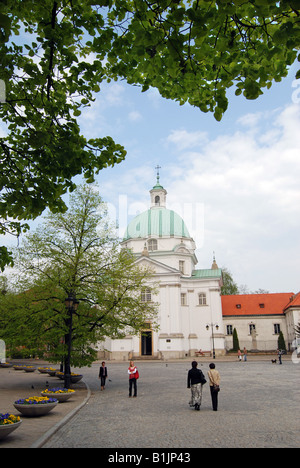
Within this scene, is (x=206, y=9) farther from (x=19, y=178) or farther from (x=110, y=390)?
(x=110, y=390)

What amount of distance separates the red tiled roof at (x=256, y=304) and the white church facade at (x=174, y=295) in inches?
301

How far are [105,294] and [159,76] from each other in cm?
1399

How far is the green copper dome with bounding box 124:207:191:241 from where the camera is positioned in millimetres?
56625

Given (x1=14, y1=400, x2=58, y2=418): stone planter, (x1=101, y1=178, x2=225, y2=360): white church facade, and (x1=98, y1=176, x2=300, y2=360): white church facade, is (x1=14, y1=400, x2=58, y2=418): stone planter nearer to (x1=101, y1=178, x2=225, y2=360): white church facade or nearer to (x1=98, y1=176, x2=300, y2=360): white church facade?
(x1=98, y1=176, x2=300, y2=360): white church facade

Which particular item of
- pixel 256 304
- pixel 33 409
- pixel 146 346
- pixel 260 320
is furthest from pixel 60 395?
pixel 256 304

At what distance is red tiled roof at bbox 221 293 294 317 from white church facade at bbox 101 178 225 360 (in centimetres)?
765

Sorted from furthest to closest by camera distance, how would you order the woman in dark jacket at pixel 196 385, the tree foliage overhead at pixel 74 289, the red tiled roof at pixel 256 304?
the red tiled roof at pixel 256 304, the tree foliage overhead at pixel 74 289, the woman in dark jacket at pixel 196 385

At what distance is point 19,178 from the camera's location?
339 inches

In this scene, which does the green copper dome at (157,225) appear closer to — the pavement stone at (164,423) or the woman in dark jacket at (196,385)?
the pavement stone at (164,423)

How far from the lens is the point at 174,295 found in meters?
51.1

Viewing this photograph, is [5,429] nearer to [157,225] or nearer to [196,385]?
[196,385]

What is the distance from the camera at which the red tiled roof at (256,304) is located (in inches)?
2299

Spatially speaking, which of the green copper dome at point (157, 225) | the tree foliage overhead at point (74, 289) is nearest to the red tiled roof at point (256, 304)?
the green copper dome at point (157, 225)
